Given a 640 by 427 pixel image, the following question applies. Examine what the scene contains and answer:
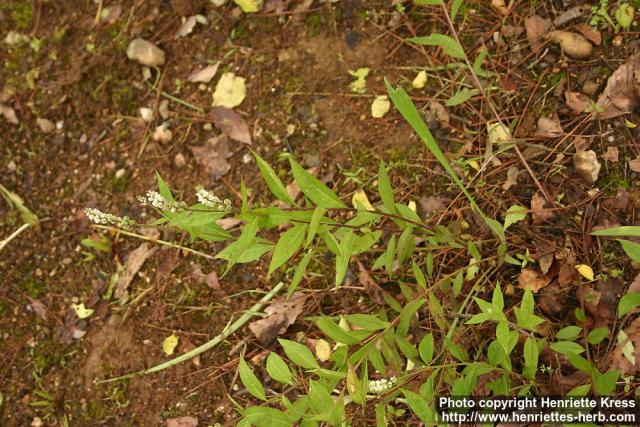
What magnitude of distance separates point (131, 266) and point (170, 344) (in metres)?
0.47

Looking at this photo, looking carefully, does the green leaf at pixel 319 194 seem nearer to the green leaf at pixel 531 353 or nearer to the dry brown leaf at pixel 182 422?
the green leaf at pixel 531 353

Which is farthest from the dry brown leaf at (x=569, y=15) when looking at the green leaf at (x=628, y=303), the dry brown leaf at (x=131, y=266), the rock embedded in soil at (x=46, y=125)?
the rock embedded in soil at (x=46, y=125)

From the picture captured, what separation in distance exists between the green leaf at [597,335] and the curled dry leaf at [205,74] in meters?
2.15

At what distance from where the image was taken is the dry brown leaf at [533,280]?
2146 mm

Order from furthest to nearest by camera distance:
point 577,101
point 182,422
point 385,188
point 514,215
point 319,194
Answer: point 182,422, point 577,101, point 514,215, point 385,188, point 319,194

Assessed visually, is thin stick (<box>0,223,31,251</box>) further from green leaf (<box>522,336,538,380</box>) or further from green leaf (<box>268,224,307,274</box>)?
green leaf (<box>522,336,538,380</box>)

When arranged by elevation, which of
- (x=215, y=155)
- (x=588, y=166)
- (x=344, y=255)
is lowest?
(x=215, y=155)

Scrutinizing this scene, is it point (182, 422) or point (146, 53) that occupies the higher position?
point (146, 53)

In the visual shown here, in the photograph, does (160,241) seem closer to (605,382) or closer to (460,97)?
(460,97)

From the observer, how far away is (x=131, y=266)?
2928mm

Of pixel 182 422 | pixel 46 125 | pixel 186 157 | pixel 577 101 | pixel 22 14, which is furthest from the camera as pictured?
pixel 22 14

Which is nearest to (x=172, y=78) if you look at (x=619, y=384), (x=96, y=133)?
(x=96, y=133)

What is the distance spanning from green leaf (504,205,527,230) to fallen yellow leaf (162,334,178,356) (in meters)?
1.54

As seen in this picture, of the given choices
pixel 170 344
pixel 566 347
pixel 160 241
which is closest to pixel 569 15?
pixel 566 347
